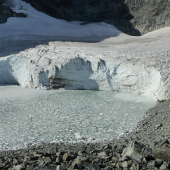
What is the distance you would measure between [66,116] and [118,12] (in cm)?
1111

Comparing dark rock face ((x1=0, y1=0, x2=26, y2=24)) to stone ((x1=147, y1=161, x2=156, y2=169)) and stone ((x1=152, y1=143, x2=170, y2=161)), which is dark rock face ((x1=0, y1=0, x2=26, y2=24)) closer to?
stone ((x1=152, y1=143, x2=170, y2=161))

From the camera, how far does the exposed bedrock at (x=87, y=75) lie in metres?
6.27

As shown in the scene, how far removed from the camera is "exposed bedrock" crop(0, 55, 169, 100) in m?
6.27

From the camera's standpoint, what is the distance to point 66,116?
4.21 meters

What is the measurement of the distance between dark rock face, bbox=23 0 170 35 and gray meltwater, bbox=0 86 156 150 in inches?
311

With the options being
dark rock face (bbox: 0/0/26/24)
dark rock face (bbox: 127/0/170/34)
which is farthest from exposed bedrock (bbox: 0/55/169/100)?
dark rock face (bbox: 127/0/170/34)

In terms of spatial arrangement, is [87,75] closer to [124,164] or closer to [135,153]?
[135,153]

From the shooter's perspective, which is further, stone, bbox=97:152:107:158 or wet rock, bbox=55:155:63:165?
stone, bbox=97:152:107:158

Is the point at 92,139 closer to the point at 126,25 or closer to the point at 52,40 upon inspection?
the point at 52,40

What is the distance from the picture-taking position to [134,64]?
20.5ft

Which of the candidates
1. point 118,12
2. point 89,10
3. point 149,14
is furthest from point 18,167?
point 89,10

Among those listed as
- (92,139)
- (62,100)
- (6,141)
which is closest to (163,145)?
(92,139)

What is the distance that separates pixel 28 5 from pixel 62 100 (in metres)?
9.73

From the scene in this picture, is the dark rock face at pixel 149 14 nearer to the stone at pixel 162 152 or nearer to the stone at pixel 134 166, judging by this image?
the stone at pixel 162 152
